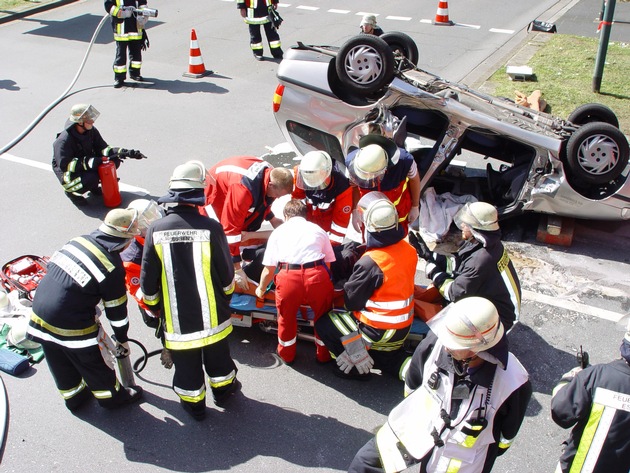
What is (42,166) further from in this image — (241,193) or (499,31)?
(499,31)

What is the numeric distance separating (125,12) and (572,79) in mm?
7332

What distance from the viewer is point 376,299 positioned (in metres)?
4.30

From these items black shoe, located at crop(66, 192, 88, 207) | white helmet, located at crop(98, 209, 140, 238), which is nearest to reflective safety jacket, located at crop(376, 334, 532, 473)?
white helmet, located at crop(98, 209, 140, 238)

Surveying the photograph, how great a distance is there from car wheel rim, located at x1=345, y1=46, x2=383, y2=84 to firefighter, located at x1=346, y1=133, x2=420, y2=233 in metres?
0.92

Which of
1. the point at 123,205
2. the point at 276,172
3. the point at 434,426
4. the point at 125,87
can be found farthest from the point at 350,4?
the point at 434,426

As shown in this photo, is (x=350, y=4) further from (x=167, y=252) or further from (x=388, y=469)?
(x=388, y=469)

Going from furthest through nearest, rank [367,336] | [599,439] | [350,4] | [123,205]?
1. [350,4]
2. [123,205]
3. [367,336]
4. [599,439]

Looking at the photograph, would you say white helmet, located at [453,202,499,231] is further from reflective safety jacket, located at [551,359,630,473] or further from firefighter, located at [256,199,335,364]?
reflective safety jacket, located at [551,359,630,473]

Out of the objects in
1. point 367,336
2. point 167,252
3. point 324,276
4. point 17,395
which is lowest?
point 17,395

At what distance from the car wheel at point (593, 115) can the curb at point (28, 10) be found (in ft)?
40.9

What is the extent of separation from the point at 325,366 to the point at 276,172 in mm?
1528

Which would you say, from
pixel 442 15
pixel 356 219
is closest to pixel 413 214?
pixel 356 219

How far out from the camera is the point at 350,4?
50.1 feet

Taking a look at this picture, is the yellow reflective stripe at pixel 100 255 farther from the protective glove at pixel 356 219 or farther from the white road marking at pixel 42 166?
the white road marking at pixel 42 166
